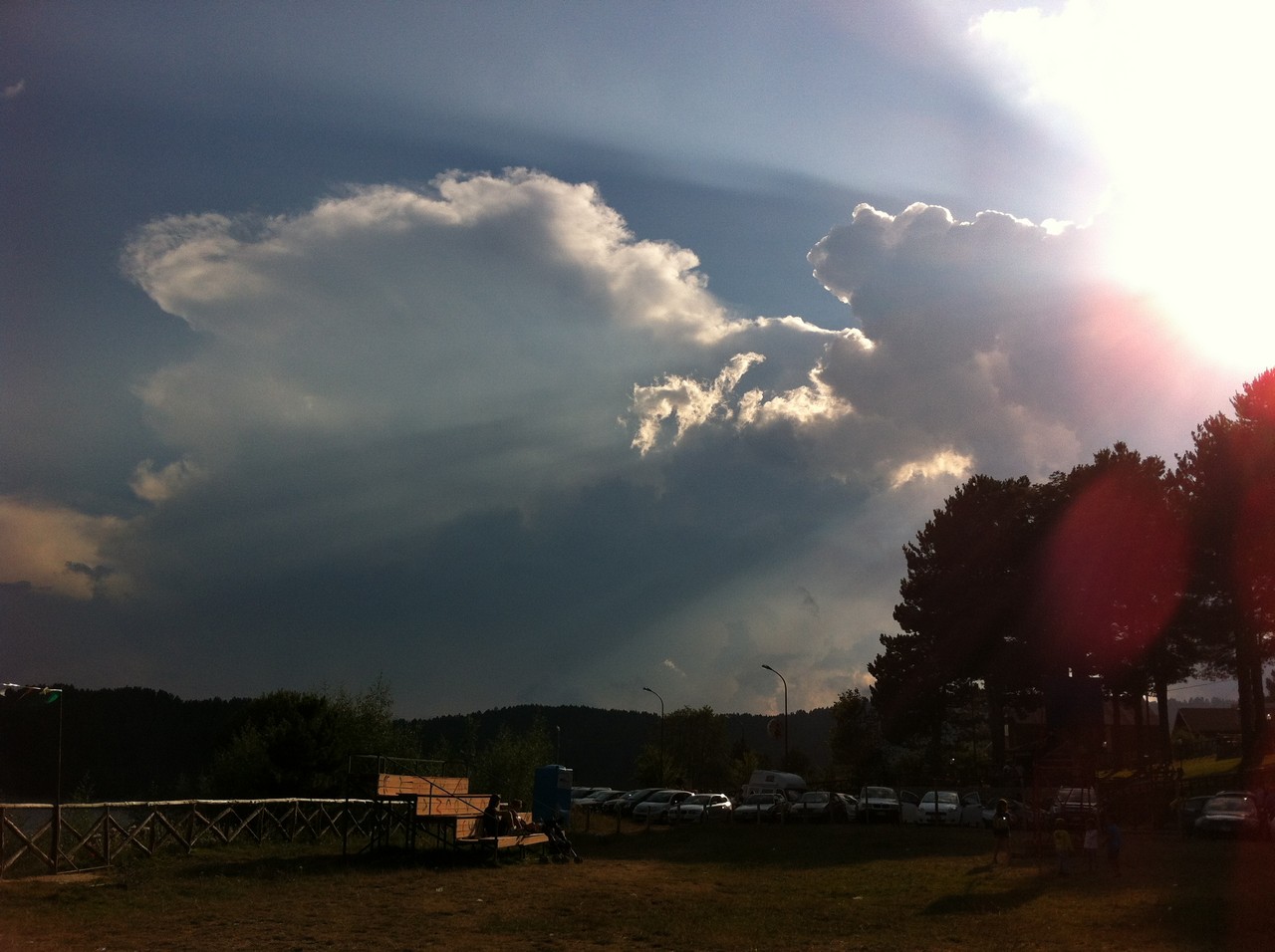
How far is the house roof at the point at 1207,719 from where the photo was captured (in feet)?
347

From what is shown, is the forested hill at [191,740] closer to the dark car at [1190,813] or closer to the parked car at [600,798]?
the parked car at [600,798]

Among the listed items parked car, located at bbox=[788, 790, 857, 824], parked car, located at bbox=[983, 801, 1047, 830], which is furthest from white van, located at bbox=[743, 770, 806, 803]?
parked car, located at bbox=[983, 801, 1047, 830]

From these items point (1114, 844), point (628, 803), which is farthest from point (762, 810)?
point (1114, 844)

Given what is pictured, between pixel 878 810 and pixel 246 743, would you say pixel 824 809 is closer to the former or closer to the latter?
pixel 878 810

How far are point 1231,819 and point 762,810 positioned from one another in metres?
17.6

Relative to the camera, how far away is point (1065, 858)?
2295 cm

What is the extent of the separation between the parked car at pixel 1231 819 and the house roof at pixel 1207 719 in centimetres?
7873

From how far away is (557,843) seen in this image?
25953mm

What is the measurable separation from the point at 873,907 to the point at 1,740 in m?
57.9

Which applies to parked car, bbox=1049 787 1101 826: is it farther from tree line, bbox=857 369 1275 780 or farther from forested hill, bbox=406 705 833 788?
forested hill, bbox=406 705 833 788

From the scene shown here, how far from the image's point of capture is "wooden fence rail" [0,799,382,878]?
19.4 m

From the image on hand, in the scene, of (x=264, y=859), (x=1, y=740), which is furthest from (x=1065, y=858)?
(x=1, y=740)

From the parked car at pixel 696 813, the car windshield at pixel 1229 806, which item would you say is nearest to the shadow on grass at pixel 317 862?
the parked car at pixel 696 813

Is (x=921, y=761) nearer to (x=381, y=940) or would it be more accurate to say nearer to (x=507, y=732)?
(x=507, y=732)
